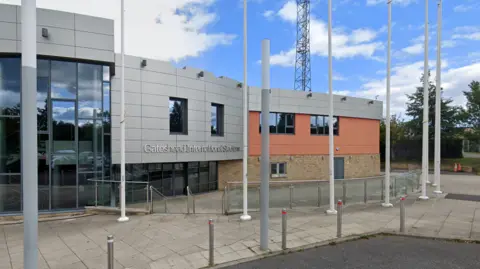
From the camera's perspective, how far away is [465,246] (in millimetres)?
6555

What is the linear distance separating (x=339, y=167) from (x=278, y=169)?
18.5 feet

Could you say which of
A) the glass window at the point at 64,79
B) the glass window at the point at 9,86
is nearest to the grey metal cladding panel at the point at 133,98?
the glass window at the point at 64,79

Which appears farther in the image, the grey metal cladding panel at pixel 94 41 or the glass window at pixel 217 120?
the glass window at pixel 217 120

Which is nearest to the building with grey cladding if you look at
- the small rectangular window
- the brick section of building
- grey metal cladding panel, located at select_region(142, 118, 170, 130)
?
grey metal cladding panel, located at select_region(142, 118, 170, 130)

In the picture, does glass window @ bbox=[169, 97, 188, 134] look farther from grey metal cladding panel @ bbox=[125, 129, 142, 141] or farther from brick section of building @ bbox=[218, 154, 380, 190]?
brick section of building @ bbox=[218, 154, 380, 190]

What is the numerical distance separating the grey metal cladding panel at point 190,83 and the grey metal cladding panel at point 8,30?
6.46 meters

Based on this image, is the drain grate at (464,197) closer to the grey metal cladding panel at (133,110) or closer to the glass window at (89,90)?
the grey metal cladding panel at (133,110)

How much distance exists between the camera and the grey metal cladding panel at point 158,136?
507 inches

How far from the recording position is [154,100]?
13211 millimetres

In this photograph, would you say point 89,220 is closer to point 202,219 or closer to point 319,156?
point 202,219

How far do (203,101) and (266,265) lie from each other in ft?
35.6

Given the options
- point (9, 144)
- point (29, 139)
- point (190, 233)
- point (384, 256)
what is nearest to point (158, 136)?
point (9, 144)

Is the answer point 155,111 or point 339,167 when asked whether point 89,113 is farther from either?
point 339,167

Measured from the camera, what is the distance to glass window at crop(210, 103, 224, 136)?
1631cm
